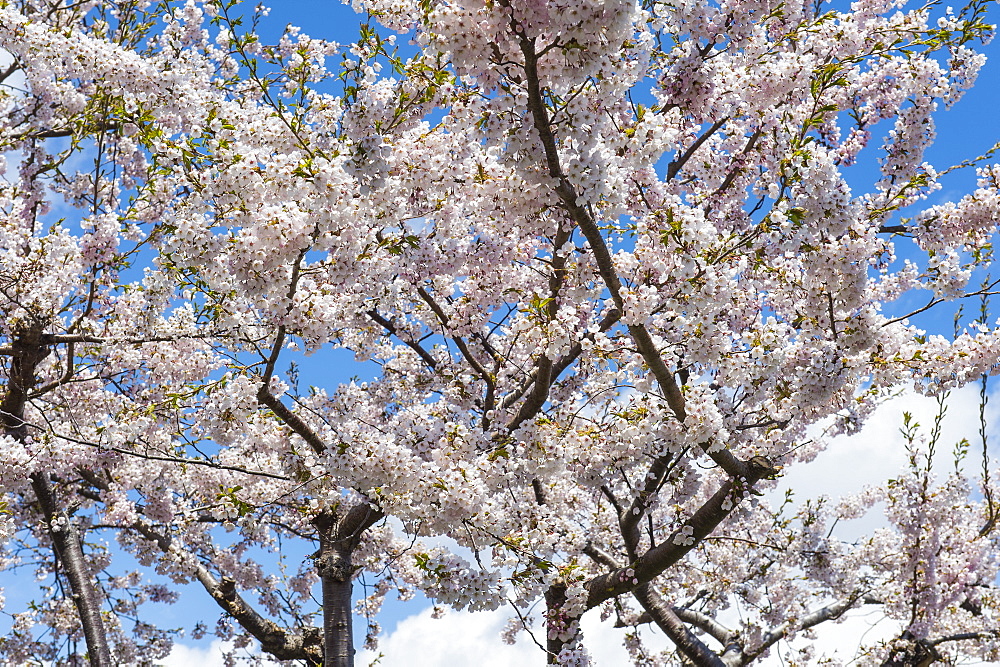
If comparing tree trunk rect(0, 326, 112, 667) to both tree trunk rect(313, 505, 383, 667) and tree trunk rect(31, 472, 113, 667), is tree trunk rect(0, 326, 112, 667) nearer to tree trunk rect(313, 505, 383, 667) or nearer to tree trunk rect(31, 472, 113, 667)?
tree trunk rect(31, 472, 113, 667)

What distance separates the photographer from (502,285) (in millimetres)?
7637

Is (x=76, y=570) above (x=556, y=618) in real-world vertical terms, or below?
above

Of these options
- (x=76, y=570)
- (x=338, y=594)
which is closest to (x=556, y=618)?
(x=338, y=594)

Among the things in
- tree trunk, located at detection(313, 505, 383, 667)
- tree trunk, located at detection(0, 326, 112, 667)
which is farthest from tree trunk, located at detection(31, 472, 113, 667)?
tree trunk, located at detection(313, 505, 383, 667)

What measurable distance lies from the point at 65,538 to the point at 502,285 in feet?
19.3

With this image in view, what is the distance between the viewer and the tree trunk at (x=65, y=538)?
822 cm

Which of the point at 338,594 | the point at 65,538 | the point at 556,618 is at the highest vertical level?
the point at 65,538

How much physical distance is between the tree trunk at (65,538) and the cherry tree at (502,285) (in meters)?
0.03

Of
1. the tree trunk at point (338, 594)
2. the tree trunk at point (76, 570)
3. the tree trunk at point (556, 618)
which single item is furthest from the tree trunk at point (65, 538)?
the tree trunk at point (556, 618)

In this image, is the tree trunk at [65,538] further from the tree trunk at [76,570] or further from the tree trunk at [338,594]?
the tree trunk at [338,594]

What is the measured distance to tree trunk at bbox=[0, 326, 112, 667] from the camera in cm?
822

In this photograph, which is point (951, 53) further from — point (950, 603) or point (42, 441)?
point (42, 441)

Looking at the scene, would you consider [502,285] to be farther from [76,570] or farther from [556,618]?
[76,570]

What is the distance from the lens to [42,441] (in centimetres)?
809
